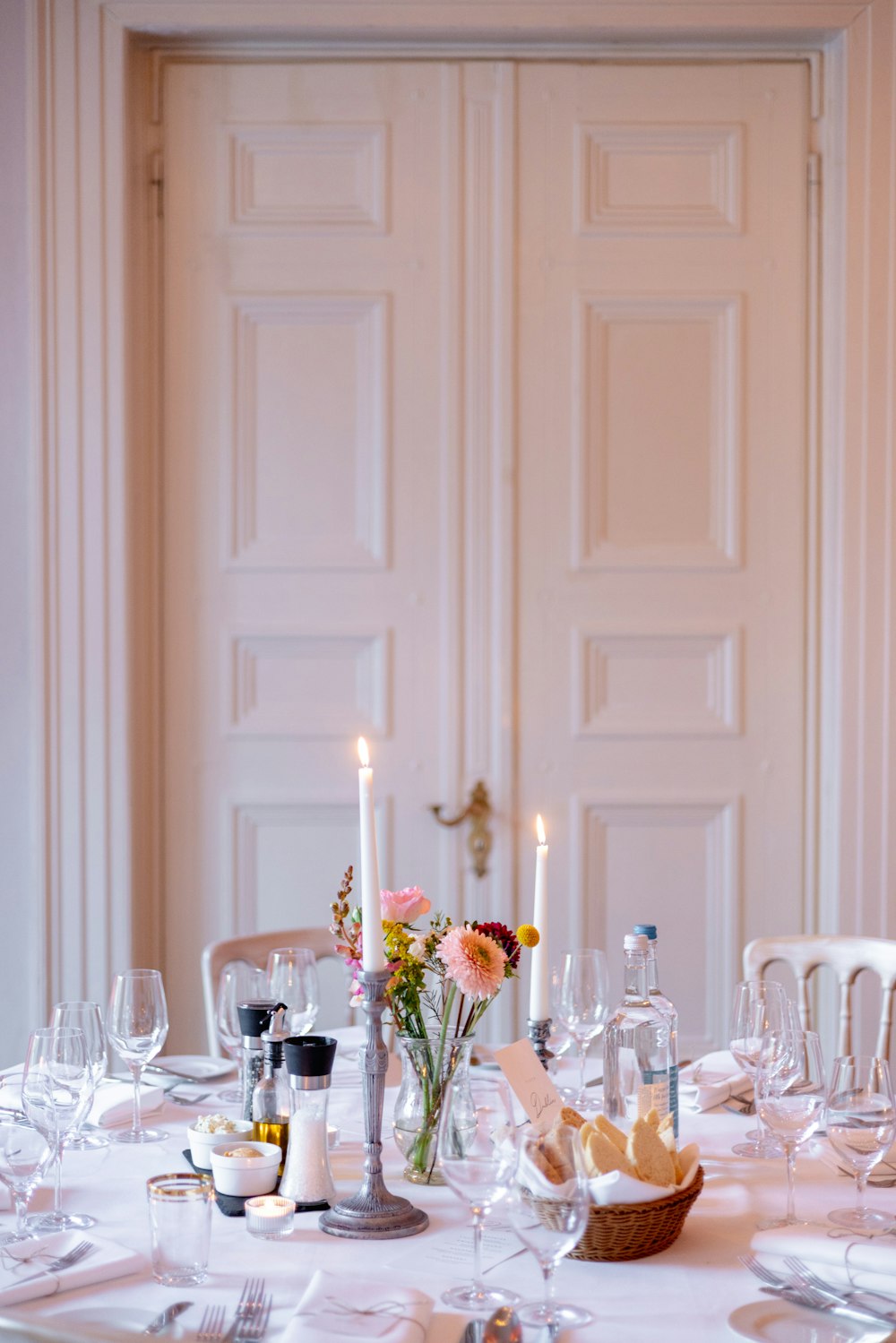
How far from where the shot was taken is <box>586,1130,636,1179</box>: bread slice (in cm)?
128

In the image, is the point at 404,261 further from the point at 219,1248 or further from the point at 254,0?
the point at 219,1248

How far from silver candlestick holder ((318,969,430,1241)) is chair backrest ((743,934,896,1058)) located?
1143 mm

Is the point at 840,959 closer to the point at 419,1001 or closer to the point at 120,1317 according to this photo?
the point at 419,1001

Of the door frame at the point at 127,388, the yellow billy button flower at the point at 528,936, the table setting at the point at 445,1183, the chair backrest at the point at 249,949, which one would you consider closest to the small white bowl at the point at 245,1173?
the table setting at the point at 445,1183

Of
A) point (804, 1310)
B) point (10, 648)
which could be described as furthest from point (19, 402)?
point (804, 1310)

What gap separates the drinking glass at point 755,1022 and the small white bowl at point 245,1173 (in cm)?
54

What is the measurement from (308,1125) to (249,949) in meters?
1.09

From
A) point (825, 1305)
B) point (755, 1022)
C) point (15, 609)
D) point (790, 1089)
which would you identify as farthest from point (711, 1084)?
point (15, 609)

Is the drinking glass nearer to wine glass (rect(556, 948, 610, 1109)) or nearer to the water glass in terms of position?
wine glass (rect(556, 948, 610, 1109))

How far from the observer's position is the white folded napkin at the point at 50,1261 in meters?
1.20

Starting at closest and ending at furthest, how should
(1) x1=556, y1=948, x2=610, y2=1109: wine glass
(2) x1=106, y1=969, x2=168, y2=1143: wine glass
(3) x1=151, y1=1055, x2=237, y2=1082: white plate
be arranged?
(2) x1=106, y1=969, x2=168, y2=1143: wine glass < (1) x1=556, y1=948, x2=610, y2=1109: wine glass < (3) x1=151, y1=1055, x2=237, y2=1082: white plate

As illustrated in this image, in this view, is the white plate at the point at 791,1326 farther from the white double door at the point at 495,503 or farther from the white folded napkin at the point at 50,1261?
the white double door at the point at 495,503

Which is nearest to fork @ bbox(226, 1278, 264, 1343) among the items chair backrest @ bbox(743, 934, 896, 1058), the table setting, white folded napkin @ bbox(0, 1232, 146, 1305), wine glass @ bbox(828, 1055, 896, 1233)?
the table setting

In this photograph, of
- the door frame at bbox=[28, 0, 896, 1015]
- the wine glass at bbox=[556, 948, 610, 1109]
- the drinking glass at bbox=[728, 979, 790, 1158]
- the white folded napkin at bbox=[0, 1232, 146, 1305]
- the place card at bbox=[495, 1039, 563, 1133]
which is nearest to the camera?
the white folded napkin at bbox=[0, 1232, 146, 1305]
